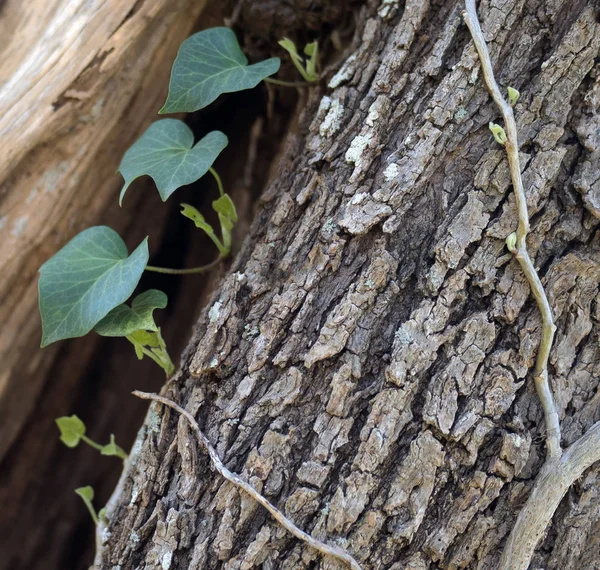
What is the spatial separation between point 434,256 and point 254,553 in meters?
0.55

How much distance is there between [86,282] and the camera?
39.4 inches

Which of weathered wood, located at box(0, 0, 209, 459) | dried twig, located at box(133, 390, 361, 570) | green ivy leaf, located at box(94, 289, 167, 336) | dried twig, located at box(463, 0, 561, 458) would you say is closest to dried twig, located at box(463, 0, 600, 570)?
dried twig, located at box(463, 0, 561, 458)

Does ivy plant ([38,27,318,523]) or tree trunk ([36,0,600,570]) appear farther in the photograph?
ivy plant ([38,27,318,523])

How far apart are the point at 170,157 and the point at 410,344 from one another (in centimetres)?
56

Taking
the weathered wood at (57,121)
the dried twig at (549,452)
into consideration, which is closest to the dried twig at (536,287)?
the dried twig at (549,452)

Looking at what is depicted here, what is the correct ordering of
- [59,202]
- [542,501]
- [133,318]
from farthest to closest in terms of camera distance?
[59,202]
[133,318]
[542,501]

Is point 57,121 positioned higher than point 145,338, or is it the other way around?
point 57,121

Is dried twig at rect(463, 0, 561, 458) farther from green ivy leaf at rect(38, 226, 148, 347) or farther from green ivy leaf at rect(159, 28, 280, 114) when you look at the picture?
green ivy leaf at rect(38, 226, 148, 347)

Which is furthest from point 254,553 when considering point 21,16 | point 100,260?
point 21,16

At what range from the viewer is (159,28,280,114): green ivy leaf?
1.02 metres

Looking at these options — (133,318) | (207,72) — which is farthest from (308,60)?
(133,318)

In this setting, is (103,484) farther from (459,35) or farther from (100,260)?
(459,35)

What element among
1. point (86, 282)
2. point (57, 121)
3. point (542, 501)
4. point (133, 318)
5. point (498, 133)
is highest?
point (57, 121)

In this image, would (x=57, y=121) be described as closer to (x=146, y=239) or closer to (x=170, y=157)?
(x=170, y=157)
